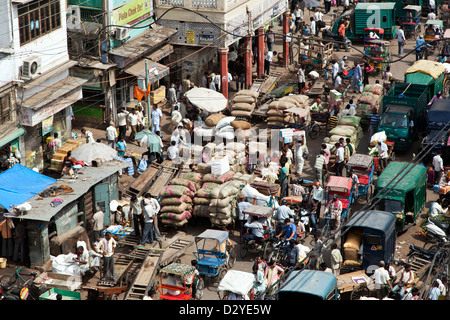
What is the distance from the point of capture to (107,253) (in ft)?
74.7

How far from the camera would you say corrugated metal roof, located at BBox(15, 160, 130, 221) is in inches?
916

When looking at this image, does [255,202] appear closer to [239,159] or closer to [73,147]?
[239,159]

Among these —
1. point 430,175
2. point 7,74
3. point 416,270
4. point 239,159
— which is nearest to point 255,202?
point 239,159

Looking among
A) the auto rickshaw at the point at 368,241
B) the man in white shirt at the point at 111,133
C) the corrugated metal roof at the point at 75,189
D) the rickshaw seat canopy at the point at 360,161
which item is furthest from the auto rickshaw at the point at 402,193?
the man in white shirt at the point at 111,133

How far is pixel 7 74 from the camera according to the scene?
27.7 meters

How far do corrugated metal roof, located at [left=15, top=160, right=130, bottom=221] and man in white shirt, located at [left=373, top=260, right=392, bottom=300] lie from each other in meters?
9.50

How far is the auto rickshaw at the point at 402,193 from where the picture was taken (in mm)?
25484

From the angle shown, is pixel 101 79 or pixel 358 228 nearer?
pixel 358 228

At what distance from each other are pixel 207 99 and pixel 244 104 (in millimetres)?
1841

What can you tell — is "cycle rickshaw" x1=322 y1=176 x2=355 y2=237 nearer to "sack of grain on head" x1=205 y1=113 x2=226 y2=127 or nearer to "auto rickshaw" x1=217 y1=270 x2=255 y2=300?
"auto rickshaw" x1=217 y1=270 x2=255 y2=300

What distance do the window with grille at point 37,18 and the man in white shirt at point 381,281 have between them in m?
14.9

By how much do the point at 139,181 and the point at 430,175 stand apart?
35.4 feet

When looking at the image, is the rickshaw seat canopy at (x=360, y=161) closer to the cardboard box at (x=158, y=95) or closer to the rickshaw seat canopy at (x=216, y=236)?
the rickshaw seat canopy at (x=216, y=236)

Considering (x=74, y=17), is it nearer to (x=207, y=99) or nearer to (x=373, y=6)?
(x=207, y=99)
